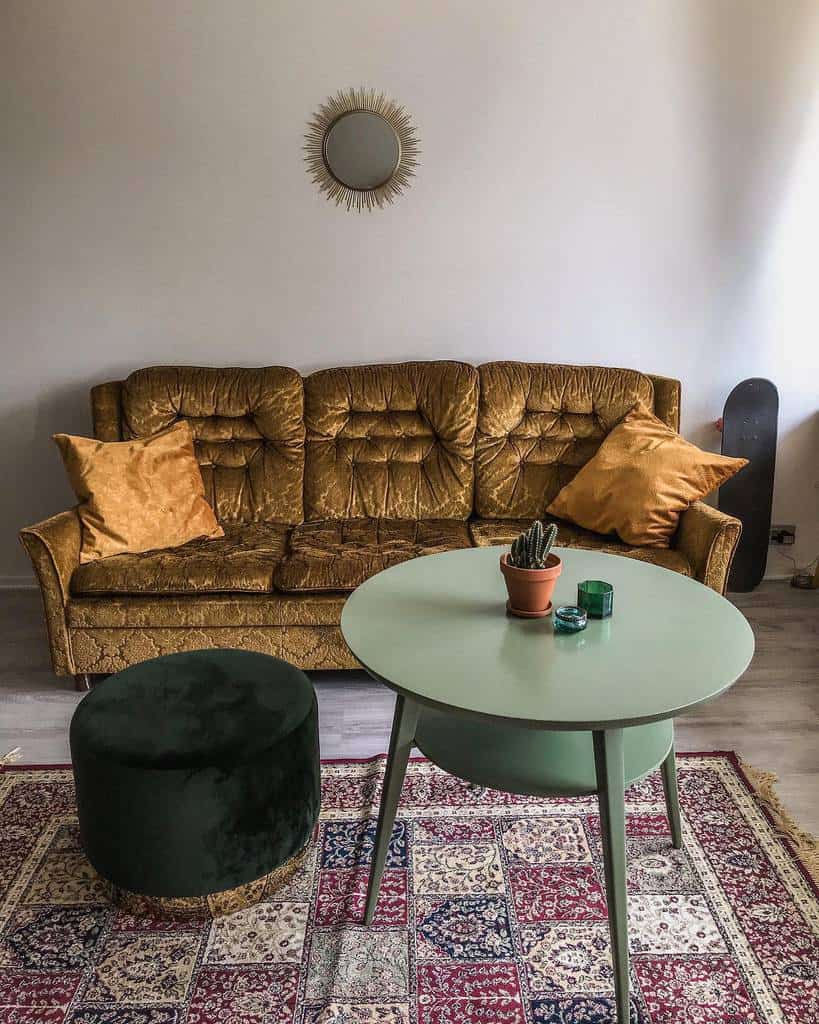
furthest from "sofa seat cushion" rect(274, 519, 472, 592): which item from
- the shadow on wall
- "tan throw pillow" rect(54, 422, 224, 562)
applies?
the shadow on wall

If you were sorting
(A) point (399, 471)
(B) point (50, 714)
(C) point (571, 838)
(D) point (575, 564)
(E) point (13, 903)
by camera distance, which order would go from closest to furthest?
(E) point (13, 903)
(C) point (571, 838)
(D) point (575, 564)
(B) point (50, 714)
(A) point (399, 471)

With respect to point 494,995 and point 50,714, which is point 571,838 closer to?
point 494,995

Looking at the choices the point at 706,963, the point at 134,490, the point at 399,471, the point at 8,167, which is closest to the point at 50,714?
the point at 134,490

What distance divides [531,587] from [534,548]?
0.08 metres

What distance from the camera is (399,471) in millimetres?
2963

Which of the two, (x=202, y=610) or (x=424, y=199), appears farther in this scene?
(x=424, y=199)

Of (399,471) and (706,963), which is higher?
(399,471)

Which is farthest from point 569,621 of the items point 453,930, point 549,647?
point 453,930

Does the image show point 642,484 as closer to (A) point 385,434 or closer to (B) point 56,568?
(A) point 385,434

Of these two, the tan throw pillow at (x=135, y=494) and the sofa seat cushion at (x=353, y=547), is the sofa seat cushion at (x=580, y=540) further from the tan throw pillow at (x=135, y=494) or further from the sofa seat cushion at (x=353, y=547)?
the tan throw pillow at (x=135, y=494)

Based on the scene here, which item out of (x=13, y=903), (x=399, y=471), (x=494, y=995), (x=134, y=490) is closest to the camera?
(x=494, y=995)

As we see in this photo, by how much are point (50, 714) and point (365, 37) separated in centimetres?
260

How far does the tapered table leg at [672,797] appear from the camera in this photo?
1683 millimetres

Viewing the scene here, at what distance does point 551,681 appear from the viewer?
4.56 ft
